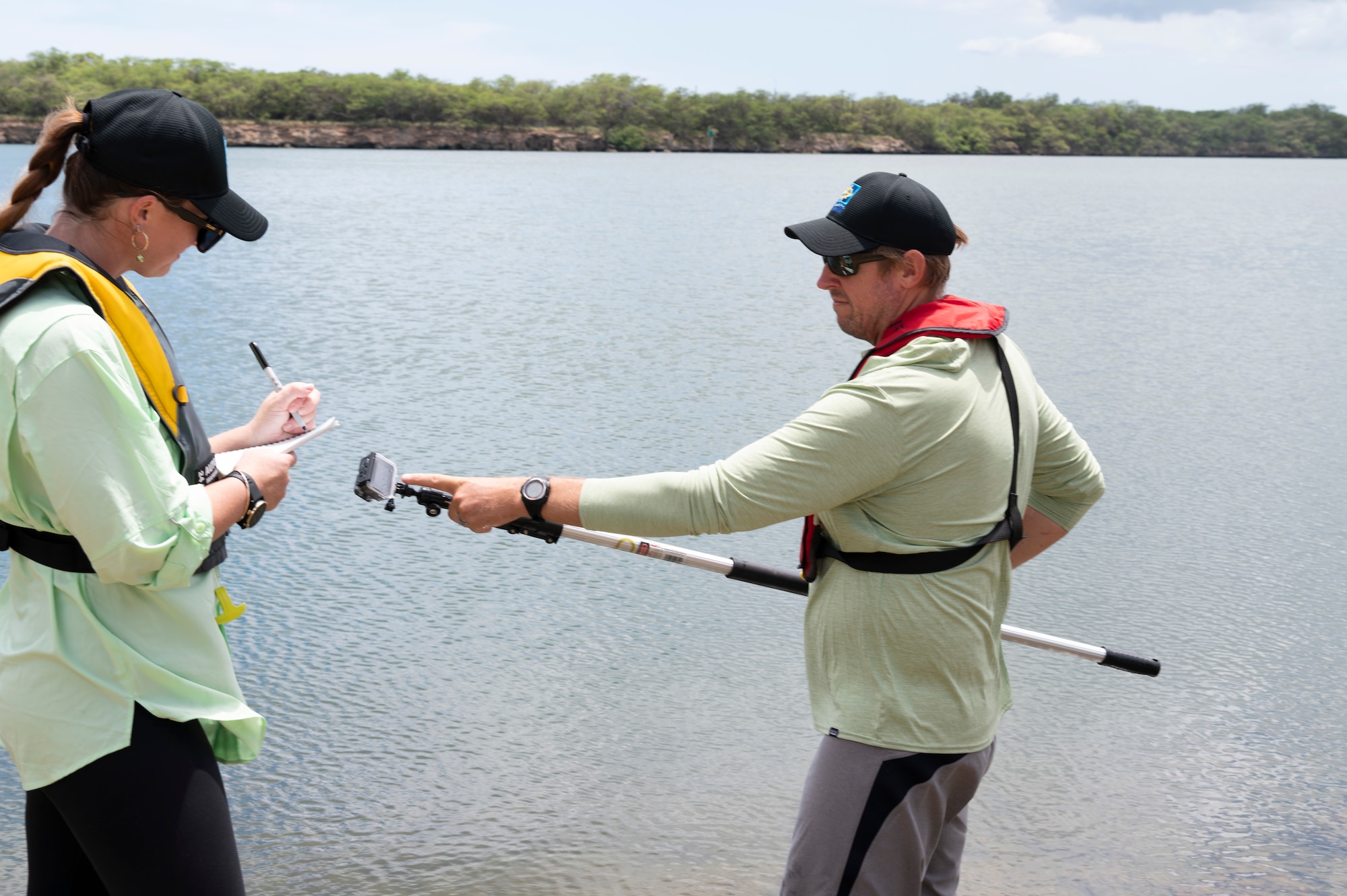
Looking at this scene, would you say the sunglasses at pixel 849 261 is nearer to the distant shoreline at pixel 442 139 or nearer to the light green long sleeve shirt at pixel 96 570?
the light green long sleeve shirt at pixel 96 570

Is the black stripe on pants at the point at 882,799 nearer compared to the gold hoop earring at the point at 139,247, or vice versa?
the gold hoop earring at the point at 139,247

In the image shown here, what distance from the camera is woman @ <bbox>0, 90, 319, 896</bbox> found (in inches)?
61.6

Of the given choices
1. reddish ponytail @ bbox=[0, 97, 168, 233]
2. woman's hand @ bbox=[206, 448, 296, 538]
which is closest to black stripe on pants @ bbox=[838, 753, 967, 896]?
woman's hand @ bbox=[206, 448, 296, 538]

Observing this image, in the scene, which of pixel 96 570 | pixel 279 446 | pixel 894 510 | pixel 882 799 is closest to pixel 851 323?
pixel 894 510

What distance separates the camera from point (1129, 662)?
9.01 ft

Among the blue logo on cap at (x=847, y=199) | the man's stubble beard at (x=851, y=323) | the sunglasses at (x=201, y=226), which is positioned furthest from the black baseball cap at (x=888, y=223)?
the sunglasses at (x=201, y=226)

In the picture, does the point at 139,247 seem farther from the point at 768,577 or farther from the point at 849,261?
the point at 768,577

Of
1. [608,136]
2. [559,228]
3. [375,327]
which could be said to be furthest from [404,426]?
[608,136]

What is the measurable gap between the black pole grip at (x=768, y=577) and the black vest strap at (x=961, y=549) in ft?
1.64

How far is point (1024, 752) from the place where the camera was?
3828mm

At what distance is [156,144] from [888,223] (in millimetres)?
1148

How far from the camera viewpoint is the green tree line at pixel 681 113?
67.0 meters

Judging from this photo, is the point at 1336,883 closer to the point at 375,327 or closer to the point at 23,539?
the point at 23,539

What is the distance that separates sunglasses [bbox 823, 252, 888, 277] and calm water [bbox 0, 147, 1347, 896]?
5.79 feet
